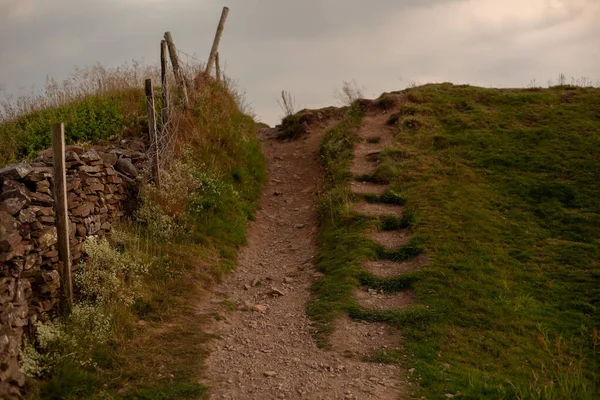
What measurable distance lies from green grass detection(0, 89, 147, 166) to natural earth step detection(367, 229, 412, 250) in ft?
18.5

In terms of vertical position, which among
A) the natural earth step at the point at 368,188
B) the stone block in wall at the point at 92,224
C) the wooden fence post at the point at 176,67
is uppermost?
the wooden fence post at the point at 176,67

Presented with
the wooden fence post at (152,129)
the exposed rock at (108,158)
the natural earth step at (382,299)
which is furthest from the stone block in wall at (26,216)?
the natural earth step at (382,299)

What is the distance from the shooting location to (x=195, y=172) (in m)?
11.7

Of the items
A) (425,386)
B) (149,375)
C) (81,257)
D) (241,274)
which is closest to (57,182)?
(81,257)

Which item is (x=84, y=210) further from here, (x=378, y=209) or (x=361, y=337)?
(x=378, y=209)

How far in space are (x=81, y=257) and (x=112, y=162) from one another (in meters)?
2.24

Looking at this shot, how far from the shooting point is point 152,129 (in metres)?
11.0

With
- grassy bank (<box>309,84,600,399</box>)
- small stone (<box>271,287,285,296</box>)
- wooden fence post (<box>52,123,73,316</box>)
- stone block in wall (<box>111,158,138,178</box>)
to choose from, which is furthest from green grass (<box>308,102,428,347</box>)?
stone block in wall (<box>111,158,138,178</box>)

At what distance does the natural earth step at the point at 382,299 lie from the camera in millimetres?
8805

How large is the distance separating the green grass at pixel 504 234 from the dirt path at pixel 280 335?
0.82 metres

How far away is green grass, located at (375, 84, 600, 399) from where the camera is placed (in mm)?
7270

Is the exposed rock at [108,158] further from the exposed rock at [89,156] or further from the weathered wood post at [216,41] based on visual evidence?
the weathered wood post at [216,41]

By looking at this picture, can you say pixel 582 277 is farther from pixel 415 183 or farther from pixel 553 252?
pixel 415 183

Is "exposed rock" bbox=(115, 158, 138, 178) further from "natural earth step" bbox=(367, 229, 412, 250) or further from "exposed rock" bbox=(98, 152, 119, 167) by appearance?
"natural earth step" bbox=(367, 229, 412, 250)
